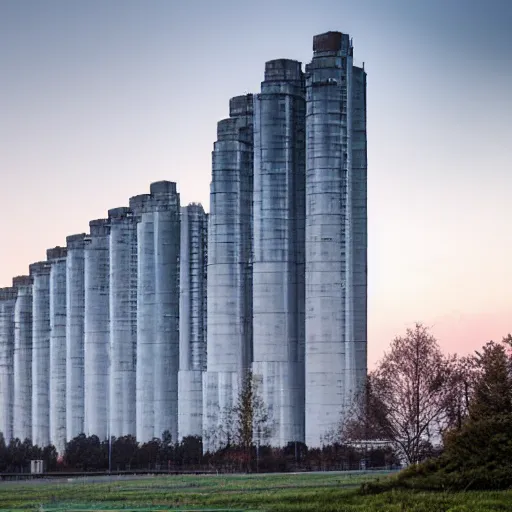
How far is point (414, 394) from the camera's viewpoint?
55281mm

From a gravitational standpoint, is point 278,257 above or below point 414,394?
above

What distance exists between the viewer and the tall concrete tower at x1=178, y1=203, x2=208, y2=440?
7662 cm

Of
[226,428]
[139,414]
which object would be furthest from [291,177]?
[139,414]

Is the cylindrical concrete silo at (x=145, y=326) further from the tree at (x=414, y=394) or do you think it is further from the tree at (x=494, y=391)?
the tree at (x=494, y=391)

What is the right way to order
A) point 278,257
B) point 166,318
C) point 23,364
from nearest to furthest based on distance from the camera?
point 278,257
point 166,318
point 23,364

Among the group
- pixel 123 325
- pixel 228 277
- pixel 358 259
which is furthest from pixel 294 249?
pixel 123 325

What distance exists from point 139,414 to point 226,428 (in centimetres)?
1179

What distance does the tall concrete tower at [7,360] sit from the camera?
112250 millimetres

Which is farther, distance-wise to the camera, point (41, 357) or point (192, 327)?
point (41, 357)

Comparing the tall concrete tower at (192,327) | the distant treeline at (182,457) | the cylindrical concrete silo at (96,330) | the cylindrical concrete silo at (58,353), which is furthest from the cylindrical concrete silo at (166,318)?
the cylindrical concrete silo at (58,353)

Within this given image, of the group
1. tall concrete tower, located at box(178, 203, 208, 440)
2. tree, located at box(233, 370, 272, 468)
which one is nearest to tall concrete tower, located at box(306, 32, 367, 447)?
tree, located at box(233, 370, 272, 468)

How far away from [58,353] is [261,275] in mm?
32449

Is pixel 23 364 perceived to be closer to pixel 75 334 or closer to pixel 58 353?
pixel 58 353

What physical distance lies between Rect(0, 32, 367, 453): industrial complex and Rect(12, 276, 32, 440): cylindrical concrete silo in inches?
907
